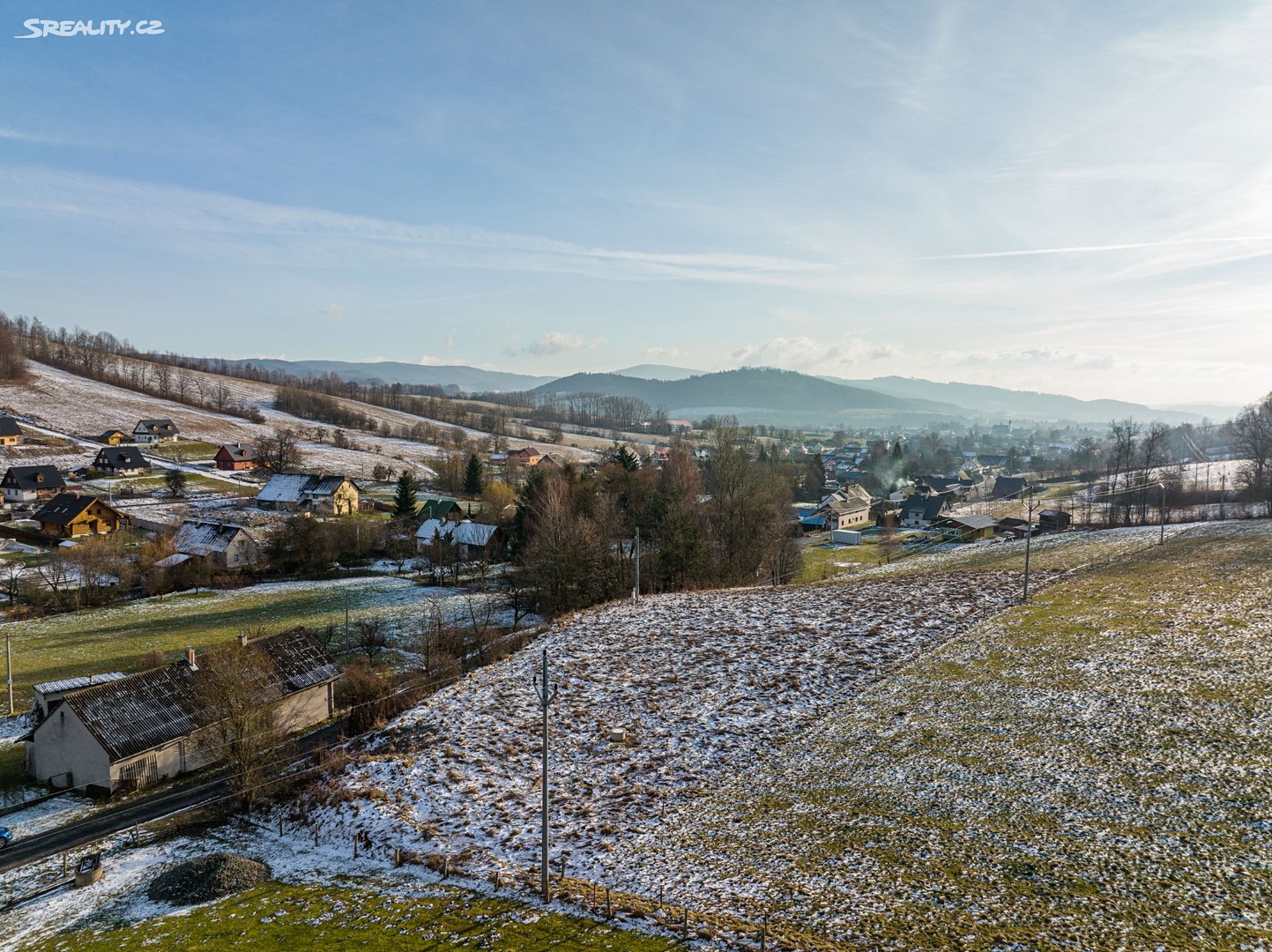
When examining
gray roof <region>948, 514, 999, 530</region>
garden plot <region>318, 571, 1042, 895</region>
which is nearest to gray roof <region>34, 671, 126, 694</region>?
garden plot <region>318, 571, 1042, 895</region>

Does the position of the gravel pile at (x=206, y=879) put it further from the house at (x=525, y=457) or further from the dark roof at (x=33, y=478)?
the house at (x=525, y=457)

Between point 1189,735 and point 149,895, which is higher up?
point 1189,735

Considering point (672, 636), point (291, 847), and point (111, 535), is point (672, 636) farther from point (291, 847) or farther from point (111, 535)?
point (111, 535)

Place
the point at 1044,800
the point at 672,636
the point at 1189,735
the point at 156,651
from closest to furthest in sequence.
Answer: the point at 1044,800 → the point at 1189,735 → the point at 672,636 → the point at 156,651

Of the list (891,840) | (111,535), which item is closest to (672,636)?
(891,840)

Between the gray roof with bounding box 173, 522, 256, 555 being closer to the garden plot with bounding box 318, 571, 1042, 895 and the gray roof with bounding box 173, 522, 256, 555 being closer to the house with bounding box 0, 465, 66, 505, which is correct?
the house with bounding box 0, 465, 66, 505

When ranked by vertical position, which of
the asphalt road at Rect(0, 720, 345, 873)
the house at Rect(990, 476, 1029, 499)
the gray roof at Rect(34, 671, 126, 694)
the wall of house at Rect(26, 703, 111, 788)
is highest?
the house at Rect(990, 476, 1029, 499)
